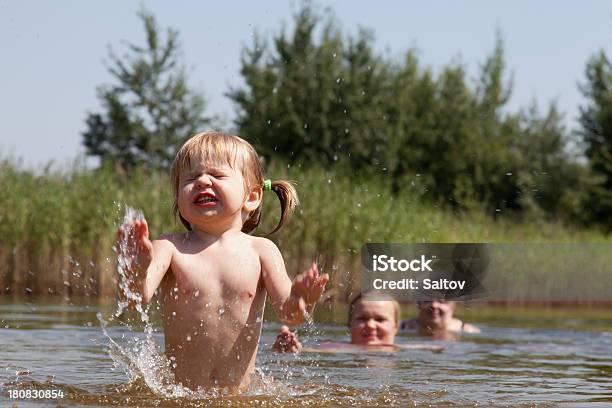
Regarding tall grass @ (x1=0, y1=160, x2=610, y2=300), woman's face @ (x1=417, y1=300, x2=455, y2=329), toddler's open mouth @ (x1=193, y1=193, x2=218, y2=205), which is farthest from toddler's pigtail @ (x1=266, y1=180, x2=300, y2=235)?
tall grass @ (x1=0, y1=160, x2=610, y2=300)

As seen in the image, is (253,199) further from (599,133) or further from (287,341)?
(599,133)

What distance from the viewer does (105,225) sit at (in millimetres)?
14750

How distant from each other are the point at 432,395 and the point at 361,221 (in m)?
10.1

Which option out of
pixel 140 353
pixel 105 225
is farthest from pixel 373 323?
pixel 105 225

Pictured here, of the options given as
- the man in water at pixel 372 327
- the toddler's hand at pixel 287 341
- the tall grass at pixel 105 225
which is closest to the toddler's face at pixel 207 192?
the toddler's hand at pixel 287 341

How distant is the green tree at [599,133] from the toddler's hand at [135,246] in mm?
35516

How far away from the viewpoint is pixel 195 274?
14.4ft

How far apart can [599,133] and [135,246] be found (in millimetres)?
39290

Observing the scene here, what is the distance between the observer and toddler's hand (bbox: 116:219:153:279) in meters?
3.75

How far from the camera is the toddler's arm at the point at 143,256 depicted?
12.3ft

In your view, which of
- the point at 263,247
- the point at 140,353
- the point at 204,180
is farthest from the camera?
the point at 140,353

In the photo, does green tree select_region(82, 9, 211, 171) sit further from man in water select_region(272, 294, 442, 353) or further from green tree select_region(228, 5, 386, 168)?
man in water select_region(272, 294, 442, 353)

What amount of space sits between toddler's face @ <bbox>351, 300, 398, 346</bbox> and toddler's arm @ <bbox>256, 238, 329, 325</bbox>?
3516 mm

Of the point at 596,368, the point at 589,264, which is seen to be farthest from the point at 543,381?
the point at 589,264
